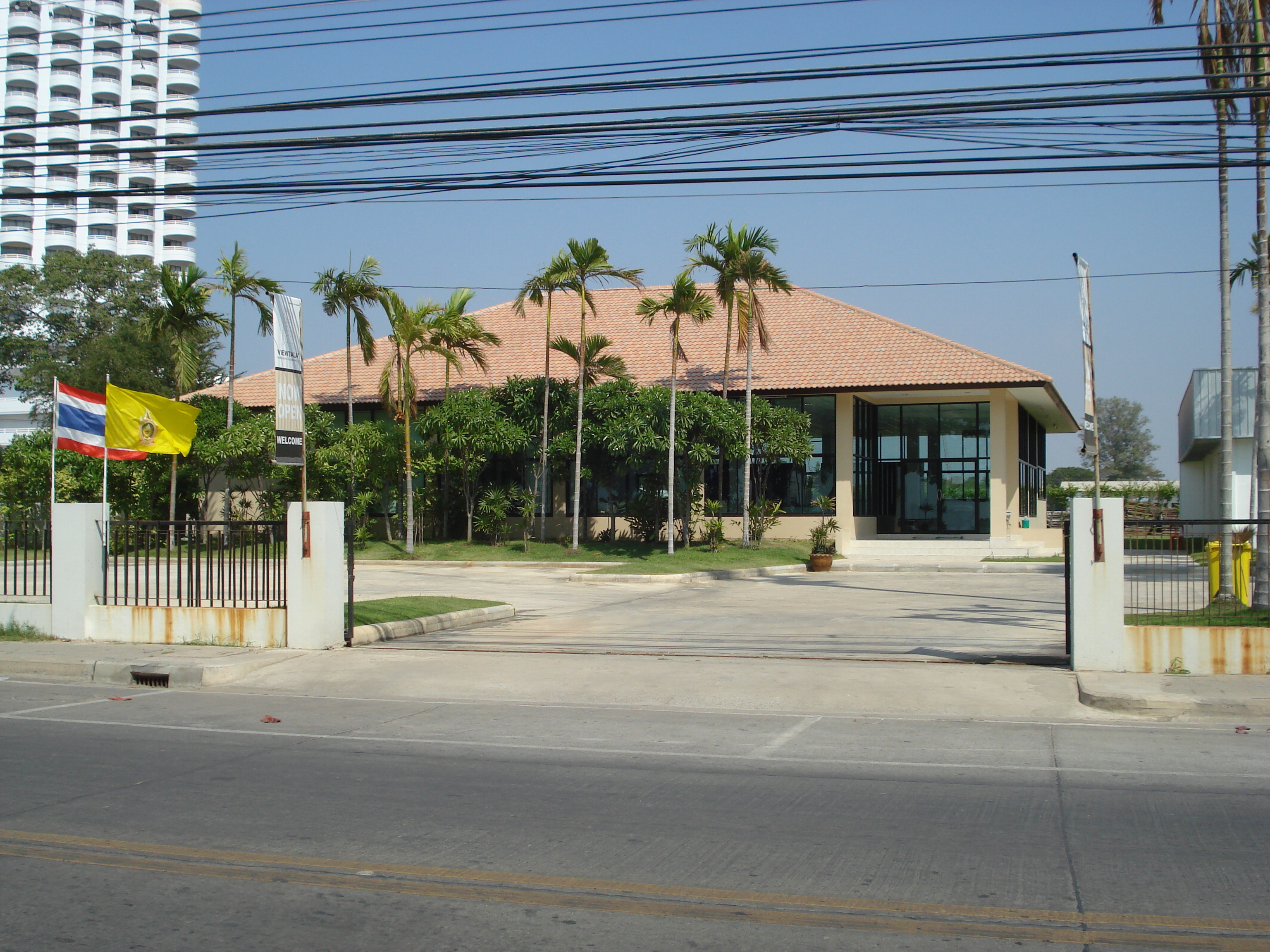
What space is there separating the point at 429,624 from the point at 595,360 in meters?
16.5

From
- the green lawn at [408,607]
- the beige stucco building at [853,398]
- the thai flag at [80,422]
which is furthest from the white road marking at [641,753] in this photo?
the beige stucco building at [853,398]

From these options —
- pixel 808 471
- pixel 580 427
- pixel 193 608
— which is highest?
pixel 580 427

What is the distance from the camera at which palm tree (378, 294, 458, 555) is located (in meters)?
30.3

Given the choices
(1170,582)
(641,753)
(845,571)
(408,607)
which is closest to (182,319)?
(408,607)

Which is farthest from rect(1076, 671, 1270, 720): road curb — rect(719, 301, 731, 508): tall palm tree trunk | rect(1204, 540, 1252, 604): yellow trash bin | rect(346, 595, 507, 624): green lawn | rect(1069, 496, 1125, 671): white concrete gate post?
rect(719, 301, 731, 508): tall palm tree trunk

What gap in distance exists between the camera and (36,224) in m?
107

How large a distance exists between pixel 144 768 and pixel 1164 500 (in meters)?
74.8

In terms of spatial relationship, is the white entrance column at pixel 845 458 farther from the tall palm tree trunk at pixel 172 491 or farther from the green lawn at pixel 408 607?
the tall palm tree trunk at pixel 172 491

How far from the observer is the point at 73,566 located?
47.0 feet

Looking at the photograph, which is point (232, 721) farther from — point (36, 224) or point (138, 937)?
point (36, 224)

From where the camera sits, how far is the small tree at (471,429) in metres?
31.1

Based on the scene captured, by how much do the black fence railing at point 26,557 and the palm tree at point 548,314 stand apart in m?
15.7

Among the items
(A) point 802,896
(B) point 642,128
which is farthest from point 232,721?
(B) point 642,128

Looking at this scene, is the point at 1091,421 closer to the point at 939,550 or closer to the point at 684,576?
the point at 684,576
